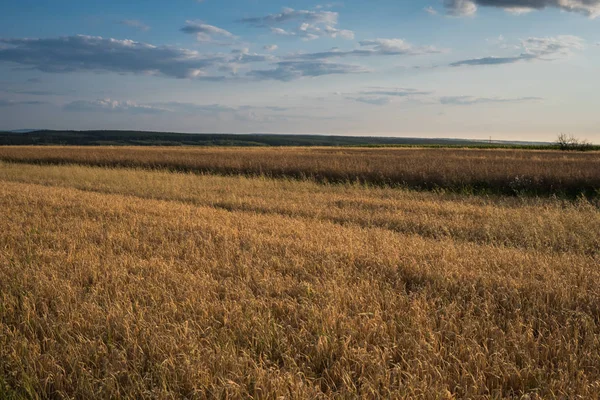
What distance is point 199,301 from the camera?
493cm

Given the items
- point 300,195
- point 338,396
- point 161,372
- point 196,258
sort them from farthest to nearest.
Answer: point 300,195 → point 196,258 → point 161,372 → point 338,396

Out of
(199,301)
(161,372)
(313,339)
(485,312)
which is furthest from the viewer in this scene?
(199,301)

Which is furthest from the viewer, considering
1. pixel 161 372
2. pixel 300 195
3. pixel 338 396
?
pixel 300 195

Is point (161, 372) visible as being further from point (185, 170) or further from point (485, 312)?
point (185, 170)

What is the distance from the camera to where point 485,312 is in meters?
4.61

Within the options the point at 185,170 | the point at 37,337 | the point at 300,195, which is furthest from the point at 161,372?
the point at 185,170

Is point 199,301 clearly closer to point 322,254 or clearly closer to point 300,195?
point 322,254

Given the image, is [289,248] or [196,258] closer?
[196,258]

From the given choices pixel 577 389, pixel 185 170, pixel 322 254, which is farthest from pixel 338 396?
pixel 185 170

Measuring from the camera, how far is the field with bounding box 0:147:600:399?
3.47 m

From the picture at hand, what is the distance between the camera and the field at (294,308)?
3469 millimetres

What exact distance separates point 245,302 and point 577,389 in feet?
9.94

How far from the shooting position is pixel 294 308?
4.67m

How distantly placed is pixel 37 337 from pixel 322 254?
3.88 m
